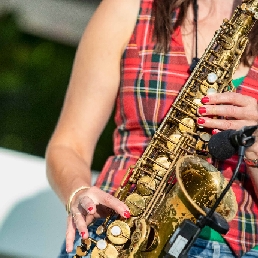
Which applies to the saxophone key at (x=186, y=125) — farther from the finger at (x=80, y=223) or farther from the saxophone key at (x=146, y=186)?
the finger at (x=80, y=223)

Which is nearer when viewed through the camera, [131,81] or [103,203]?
[103,203]

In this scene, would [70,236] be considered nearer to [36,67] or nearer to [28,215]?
[28,215]

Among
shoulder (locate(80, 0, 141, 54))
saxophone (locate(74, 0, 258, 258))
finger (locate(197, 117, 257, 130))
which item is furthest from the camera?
shoulder (locate(80, 0, 141, 54))

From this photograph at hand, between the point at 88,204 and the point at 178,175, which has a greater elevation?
the point at 178,175

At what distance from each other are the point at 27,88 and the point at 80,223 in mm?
2289

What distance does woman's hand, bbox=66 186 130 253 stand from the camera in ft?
4.29

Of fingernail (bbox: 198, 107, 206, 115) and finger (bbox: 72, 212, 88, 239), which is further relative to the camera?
fingernail (bbox: 198, 107, 206, 115)

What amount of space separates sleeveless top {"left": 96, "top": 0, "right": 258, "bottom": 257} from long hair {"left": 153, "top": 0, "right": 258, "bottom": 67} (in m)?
0.02

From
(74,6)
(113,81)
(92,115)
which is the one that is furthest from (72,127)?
(74,6)

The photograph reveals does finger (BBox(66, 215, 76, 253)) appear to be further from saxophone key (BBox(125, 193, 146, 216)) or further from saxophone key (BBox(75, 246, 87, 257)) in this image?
saxophone key (BBox(125, 193, 146, 216))

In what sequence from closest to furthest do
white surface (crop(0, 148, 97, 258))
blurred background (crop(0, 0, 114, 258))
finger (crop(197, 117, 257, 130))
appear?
finger (crop(197, 117, 257, 130)), white surface (crop(0, 148, 97, 258)), blurred background (crop(0, 0, 114, 258))

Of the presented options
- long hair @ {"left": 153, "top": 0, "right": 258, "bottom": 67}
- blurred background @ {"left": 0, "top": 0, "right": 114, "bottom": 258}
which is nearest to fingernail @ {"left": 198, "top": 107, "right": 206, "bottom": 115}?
long hair @ {"left": 153, "top": 0, "right": 258, "bottom": 67}

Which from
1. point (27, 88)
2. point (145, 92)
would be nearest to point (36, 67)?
point (27, 88)

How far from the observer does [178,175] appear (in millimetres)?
1297
